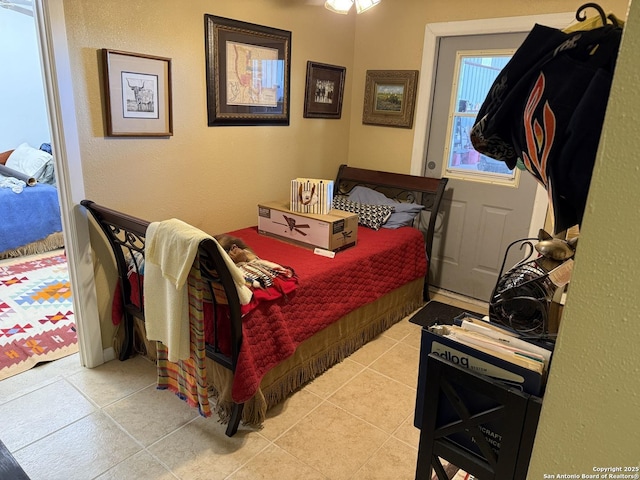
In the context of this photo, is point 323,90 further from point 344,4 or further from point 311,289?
point 311,289

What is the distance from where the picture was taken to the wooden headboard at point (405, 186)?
3.29 metres

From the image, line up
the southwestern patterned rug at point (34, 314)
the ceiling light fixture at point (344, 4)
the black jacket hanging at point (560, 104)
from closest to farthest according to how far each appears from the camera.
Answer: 1. the black jacket hanging at point (560, 104)
2. the ceiling light fixture at point (344, 4)
3. the southwestern patterned rug at point (34, 314)

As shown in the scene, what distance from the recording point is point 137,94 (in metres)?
2.28

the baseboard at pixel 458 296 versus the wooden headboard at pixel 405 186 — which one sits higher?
the wooden headboard at pixel 405 186

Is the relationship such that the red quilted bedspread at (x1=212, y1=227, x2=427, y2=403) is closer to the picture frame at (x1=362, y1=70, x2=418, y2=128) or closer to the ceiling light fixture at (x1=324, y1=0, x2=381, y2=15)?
the picture frame at (x1=362, y1=70, x2=418, y2=128)

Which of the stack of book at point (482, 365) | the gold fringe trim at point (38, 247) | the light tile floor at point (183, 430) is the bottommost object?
the light tile floor at point (183, 430)

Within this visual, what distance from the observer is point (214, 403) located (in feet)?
7.26

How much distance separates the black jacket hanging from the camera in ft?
2.28

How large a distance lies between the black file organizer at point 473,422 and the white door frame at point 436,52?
230cm

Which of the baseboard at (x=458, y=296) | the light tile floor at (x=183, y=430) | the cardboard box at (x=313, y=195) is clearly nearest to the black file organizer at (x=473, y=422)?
the light tile floor at (x=183, y=430)

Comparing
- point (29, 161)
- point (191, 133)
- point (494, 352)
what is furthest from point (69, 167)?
point (29, 161)

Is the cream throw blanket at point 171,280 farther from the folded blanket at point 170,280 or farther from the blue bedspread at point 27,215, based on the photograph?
the blue bedspread at point 27,215

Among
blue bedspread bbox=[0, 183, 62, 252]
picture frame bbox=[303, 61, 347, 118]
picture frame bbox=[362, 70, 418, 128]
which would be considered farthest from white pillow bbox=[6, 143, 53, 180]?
picture frame bbox=[362, 70, 418, 128]

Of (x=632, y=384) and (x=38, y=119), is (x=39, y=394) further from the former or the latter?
(x=38, y=119)
